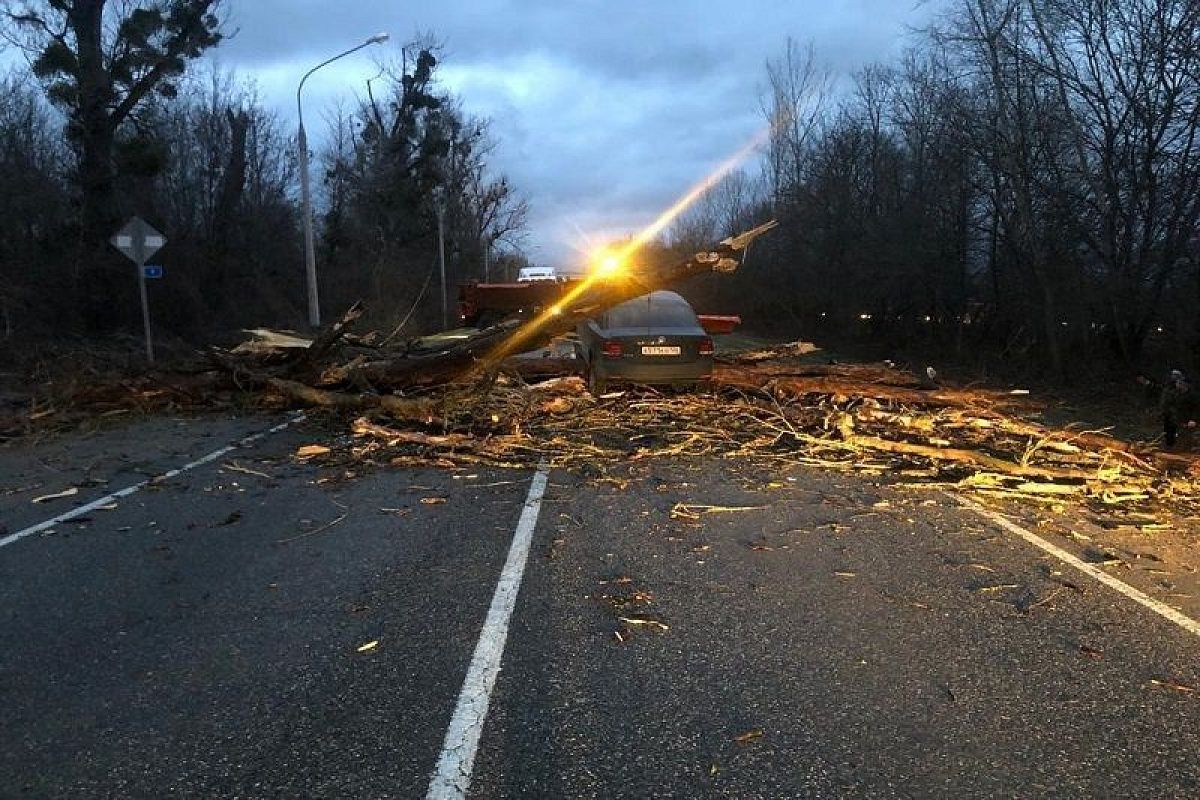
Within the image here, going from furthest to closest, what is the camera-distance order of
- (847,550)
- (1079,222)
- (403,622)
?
(1079,222)
(847,550)
(403,622)

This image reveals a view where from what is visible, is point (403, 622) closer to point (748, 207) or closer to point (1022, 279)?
point (1022, 279)

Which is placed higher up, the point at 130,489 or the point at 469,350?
the point at 469,350

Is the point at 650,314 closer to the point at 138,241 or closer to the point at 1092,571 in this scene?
the point at 1092,571

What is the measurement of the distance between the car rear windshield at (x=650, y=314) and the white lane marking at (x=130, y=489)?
4714 millimetres

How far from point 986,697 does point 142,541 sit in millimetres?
5355

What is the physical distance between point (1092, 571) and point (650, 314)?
7.94m

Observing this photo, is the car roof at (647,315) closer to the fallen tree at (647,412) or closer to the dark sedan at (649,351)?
the dark sedan at (649,351)

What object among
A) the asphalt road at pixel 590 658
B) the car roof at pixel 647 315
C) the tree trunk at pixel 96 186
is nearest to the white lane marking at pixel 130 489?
the asphalt road at pixel 590 658

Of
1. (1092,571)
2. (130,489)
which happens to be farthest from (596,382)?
(1092,571)

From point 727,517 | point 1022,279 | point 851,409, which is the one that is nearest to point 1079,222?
point 1022,279

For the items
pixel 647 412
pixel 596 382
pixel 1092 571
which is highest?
pixel 596 382

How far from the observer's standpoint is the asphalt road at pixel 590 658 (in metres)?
3.06

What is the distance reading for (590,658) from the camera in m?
3.98

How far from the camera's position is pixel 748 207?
61062 millimetres
